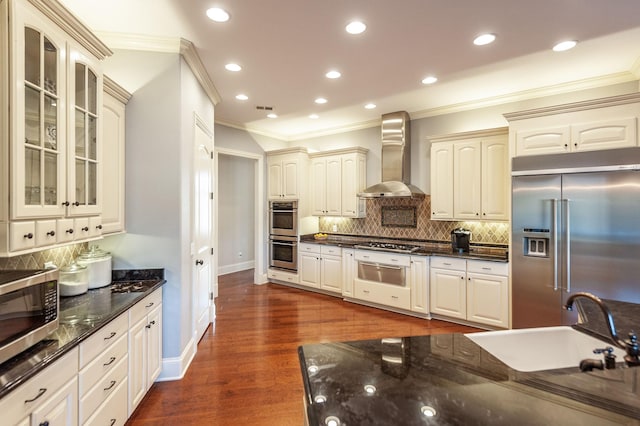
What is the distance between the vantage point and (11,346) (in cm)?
123

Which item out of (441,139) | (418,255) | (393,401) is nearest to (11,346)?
(393,401)

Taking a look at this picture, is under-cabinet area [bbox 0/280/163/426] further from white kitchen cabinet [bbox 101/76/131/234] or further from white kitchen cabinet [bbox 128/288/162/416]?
white kitchen cabinet [bbox 101/76/131/234]

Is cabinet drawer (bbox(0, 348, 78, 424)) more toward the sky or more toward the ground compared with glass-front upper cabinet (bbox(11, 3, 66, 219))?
more toward the ground

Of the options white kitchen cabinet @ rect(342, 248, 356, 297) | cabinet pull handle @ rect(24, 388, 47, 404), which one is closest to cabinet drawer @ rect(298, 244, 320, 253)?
white kitchen cabinet @ rect(342, 248, 356, 297)

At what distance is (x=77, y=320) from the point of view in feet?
5.54

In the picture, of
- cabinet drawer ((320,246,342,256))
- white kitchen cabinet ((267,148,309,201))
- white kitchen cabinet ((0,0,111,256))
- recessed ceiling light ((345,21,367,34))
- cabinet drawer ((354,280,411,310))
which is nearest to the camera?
white kitchen cabinet ((0,0,111,256))

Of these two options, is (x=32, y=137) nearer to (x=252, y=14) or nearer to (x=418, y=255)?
(x=252, y=14)

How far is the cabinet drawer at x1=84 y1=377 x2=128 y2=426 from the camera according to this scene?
5.37ft

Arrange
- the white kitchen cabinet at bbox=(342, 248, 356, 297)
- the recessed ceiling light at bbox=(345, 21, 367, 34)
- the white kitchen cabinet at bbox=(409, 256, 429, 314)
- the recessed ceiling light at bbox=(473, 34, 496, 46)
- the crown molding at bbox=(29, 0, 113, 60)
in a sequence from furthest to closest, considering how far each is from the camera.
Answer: the white kitchen cabinet at bbox=(342, 248, 356, 297)
the white kitchen cabinet at bbox=(409, 256, 429, 314)
the recessed ceiling light at bbox=(473, 34, 496, 46)
the recessed ceiling light at bbox=(345, 21, 367, 34)
the crown molding at bbox=(29, 0, 113, 60)

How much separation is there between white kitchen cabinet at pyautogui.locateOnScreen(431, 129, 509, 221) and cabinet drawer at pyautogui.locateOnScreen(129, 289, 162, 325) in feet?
11.6

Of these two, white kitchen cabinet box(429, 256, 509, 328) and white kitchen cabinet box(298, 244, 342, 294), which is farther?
white kitchen cabinet box(298, 244, 342, 294)

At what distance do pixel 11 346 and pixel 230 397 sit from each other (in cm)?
156

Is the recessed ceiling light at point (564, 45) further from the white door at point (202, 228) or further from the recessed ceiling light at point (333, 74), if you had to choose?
the white door at point (202, 228)

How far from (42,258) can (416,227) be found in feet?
14.2
